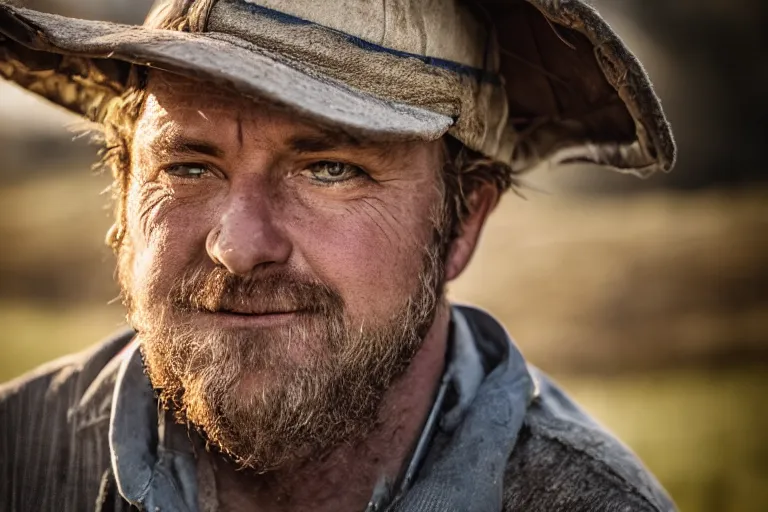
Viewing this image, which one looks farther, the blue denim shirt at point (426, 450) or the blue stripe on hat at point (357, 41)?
the blue denim shirt at point (426, 450)

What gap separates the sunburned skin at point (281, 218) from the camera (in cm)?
191

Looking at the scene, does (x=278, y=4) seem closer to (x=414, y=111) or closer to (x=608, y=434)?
(x=414, y=111)

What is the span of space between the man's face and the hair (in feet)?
0.53

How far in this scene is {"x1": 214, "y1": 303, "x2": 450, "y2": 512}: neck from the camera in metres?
2.26

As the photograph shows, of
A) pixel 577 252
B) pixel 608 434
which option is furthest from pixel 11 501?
pixel 577 252

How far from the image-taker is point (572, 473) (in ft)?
7.09

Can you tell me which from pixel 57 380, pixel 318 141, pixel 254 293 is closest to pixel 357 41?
pixel 318 141

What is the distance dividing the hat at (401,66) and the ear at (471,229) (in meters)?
0.12

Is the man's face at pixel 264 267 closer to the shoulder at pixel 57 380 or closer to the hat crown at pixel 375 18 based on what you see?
the hat crown at pixel 375 18

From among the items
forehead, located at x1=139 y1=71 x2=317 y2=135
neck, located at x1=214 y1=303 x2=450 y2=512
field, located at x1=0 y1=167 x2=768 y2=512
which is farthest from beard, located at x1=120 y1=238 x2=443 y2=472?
field, located at x1=0 y1=167 x2=768 y2=512

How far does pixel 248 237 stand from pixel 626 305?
639cm

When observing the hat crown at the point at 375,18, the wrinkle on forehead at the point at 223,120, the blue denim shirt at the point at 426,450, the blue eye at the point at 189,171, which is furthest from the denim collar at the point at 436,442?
the hat crown at the point at 375,18

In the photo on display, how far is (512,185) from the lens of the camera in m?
2.70

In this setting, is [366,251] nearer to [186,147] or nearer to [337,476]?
[186,147]
